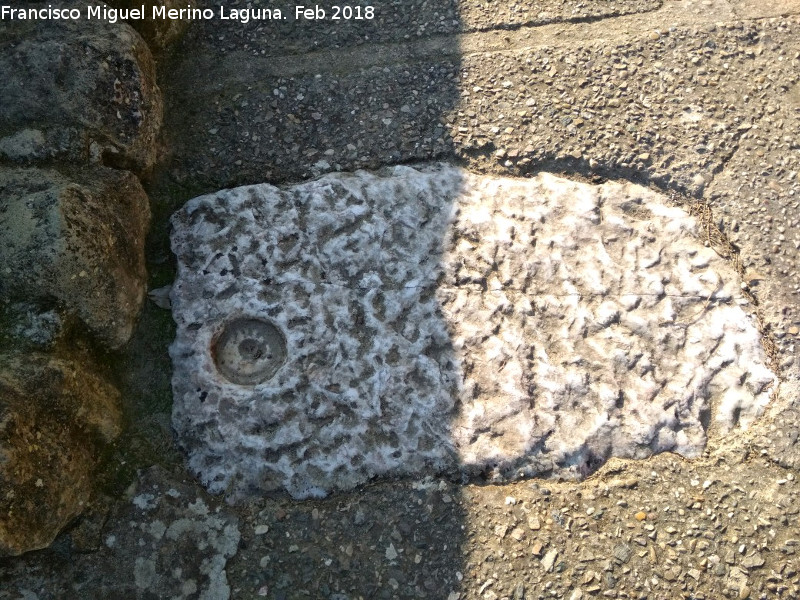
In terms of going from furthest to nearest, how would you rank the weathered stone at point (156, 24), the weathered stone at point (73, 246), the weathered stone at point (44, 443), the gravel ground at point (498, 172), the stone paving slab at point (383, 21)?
the stone paving slab at point (383, 21), the weathered stone at point (156, 24), the gravel ground at point (498, 172), the weathered stone at point (73, 246), the weathered stone at point (44, 443)

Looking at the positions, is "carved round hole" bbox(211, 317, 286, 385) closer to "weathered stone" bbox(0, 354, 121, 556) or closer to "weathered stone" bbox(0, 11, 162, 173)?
"weathered stone" bbox(0, 354, 121, 556)

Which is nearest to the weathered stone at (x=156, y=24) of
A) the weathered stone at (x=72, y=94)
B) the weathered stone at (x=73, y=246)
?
the weathered stone at (x=72, y=94)

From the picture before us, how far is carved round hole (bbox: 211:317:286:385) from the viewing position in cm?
189

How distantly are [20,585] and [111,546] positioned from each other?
0.21 meters

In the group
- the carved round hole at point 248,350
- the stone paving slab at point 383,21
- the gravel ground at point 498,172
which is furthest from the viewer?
the stone paving slab at point 383,21

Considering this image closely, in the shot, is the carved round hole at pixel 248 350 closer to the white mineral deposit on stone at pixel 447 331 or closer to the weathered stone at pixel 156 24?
the white mineral deposit on stone at pixel 447 331

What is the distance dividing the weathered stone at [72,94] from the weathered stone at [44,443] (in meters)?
0.57

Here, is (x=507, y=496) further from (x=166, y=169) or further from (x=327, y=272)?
(x=166, y=169)

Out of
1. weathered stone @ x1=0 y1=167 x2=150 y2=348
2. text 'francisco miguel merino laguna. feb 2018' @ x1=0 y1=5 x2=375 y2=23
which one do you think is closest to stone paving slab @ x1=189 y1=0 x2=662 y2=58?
text 'francisco miguel merino laguna. feb 2018' @ x1=0 y1=5 x2=375 y2=23

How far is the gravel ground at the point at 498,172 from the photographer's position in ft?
5.69

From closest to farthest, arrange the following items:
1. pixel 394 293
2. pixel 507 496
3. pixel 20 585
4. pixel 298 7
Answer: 1. pixel 20 585
2. pixel 507 496
3. pixel 394 293
4. pixel 298 7

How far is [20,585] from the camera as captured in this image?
1646mm

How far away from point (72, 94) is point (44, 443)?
898mm

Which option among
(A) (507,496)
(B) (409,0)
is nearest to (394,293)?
(A) (507,496)
